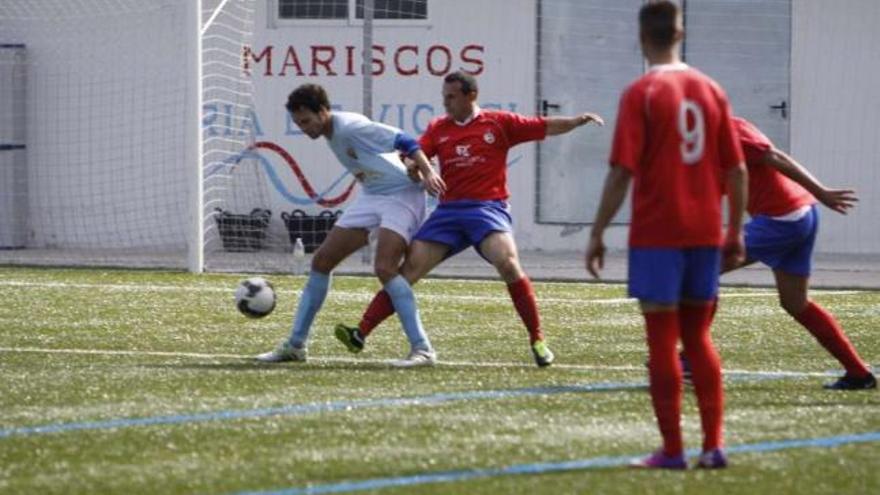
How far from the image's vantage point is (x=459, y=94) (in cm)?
1179

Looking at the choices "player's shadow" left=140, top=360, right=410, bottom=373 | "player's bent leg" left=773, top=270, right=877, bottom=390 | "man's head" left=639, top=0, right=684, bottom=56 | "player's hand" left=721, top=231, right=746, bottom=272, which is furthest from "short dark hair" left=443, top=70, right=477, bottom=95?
"man's head" left=639, top=0, right=684, bottom=56

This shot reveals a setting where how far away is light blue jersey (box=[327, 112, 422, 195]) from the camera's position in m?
11.7

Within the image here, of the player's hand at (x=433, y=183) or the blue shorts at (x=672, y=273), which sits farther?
the player's hand at (x=433, y=183)

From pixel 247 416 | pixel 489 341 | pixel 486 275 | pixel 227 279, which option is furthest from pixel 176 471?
pixel 486 275

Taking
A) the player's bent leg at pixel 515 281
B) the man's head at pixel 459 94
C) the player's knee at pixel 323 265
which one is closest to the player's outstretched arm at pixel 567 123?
the man's head at pixel 459 94

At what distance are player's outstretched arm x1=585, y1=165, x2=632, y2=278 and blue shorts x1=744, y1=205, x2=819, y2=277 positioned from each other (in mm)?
2658

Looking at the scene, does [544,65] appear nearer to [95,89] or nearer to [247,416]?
[95,89]

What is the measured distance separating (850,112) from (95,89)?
330 inches

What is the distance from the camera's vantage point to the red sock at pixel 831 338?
33.2ft

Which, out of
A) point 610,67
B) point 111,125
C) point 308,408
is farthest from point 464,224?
point 111,125

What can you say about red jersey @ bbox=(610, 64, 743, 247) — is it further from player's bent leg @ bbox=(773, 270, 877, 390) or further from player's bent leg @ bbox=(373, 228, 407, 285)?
player's bent leg @ bbox=(373, 228, 407, 285)

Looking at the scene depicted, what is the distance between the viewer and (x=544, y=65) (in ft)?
74.9

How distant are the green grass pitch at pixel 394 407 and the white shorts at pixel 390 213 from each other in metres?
0.76

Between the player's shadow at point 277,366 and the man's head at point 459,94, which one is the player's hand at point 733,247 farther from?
the man's head at point 459,94
